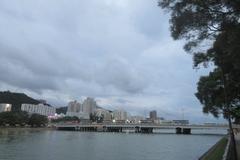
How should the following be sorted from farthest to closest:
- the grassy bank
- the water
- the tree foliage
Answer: the water, the grassy bank, the tree foliage

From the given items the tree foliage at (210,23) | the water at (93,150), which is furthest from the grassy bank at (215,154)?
the tree foliage at (210,23)

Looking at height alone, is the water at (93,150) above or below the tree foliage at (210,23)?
below

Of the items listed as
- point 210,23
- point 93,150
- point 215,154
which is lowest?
point 215,154

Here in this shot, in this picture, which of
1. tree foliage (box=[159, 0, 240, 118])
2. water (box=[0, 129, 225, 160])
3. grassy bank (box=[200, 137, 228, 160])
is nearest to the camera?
tree foliage (box=[159, 0, 240, 118])

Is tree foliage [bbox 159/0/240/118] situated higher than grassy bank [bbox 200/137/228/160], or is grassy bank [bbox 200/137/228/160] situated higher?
tree foliage [bbox 159/0/240/118]

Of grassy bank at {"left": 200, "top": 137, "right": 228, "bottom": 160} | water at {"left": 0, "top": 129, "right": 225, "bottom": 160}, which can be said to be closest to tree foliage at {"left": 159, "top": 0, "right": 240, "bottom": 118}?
grassy bank at {"left": 200, "top": 137, "right": 228, "bottom": 160}

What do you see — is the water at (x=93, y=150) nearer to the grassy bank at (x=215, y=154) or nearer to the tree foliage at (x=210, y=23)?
the grassy bank at (x=215, y=154)

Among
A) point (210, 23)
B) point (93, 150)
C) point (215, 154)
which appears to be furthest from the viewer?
point (93, 150)

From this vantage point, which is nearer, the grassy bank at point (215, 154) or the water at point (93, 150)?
the grassy bank at point (215, 154)

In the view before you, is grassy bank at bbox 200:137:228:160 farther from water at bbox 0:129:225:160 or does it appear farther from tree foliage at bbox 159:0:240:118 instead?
tree foliage at bbox 159:0:240:118

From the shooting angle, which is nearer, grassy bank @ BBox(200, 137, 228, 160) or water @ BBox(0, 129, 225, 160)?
grassy bank @ BBox(200, 137, 228, 160)

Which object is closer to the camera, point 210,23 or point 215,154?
point 210,23

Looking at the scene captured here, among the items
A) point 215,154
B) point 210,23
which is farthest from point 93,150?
point 210,23

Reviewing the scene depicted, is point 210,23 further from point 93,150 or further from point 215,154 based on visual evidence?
point 93,150
